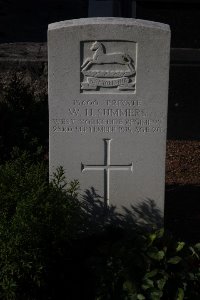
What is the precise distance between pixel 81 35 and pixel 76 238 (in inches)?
58.5

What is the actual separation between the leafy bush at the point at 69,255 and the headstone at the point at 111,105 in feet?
0.84

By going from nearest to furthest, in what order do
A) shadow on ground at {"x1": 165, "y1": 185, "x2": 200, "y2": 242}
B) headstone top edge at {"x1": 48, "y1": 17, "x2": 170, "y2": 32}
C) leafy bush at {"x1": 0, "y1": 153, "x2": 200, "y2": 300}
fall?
leafy bush at {"x1": 0, "y1": 153, "x2": 200, "y2": 300} → headstone top edge at {"x1": 48, "y1": 17, "x2": 170, "y2": 32} → shadow on ground at {"x1": 165, "y1": 185, "x2": 200, "y2": 242}

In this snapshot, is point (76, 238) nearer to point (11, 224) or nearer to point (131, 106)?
point (11, 224)

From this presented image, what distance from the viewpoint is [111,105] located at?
478cm

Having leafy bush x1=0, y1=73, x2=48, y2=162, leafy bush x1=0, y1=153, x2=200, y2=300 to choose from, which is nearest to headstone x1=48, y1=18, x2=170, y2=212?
leafy bush x1=0, y1=153, x2=200, y2=300

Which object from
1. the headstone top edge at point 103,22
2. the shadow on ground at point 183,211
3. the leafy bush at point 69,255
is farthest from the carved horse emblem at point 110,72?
the shadow on ground at point 183,211

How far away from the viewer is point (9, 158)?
6.21 meters

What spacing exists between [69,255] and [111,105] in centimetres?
112

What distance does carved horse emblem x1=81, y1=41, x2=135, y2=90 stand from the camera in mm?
4676

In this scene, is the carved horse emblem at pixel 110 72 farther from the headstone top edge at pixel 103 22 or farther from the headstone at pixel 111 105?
the headstone top edge at pixel 103 22

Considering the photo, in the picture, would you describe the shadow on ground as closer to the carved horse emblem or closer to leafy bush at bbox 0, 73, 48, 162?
leafy bush at bbox 0, 73, 48, 162

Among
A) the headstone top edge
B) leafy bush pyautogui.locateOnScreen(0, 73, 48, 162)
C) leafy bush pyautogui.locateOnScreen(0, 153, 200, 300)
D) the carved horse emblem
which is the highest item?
the headstone top edge

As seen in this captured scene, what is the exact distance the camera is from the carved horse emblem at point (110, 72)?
4.68 meters

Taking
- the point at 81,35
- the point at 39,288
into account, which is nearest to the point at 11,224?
the point at 39,288
